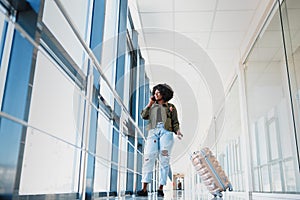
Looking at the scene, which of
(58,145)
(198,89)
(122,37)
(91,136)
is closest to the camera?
(58,145)

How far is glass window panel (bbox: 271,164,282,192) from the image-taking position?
246cm

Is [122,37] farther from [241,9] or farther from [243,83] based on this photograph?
[243,83]

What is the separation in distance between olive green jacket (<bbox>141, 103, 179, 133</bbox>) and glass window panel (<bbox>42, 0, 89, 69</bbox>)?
93cm

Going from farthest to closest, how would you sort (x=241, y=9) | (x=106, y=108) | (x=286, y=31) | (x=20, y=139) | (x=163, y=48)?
(x=163, y=48)
(x=241, y=9)
(x=286, y=31)
(x=106, y=108)
(x=20, y=139)

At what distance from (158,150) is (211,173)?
Answer: 636mm

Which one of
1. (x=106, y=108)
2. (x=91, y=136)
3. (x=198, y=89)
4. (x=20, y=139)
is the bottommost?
(x=20, y=139)

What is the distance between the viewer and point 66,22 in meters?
1.35

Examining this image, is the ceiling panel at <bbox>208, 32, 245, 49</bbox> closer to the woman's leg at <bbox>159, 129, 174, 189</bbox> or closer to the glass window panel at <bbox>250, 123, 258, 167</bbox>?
the glass window panel at <bbox>250, 123, 258, 167</bbox>

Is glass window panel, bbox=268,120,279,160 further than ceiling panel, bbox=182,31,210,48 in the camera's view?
No

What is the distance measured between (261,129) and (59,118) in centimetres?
224

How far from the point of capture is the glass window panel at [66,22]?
124 centimetres

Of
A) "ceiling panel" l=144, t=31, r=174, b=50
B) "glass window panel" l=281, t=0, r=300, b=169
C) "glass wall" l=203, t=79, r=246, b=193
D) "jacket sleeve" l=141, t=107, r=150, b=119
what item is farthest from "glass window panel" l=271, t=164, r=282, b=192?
"ceiling panel" l=144, t=31, r=174, b=50

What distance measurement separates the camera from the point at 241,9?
282cm

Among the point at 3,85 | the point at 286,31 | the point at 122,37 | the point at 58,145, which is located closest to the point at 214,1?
the point at 286,31
